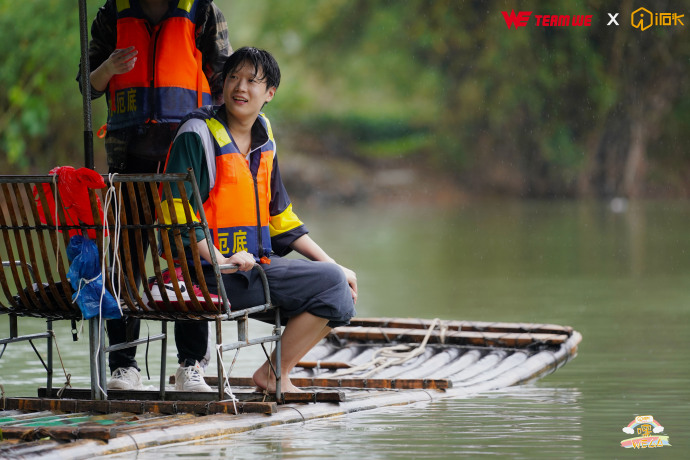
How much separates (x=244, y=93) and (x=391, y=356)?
2.22m

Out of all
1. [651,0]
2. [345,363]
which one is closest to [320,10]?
[651,0]

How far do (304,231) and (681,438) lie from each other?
1.67 m

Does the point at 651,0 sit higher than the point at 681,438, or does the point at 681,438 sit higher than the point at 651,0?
the point at 651,0

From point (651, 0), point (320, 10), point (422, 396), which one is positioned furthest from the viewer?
point (320, 10)

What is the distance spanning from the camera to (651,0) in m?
29.8

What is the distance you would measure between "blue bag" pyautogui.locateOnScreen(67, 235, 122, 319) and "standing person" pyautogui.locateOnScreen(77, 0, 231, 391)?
61 cm

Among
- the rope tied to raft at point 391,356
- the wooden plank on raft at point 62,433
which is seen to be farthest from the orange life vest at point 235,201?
the rope tied to raft at point 391,356

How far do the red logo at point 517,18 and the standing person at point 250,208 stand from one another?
2555cm

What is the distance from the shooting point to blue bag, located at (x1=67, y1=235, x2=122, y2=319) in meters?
4.56

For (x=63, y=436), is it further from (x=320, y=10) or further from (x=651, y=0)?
(x=320, y=10)

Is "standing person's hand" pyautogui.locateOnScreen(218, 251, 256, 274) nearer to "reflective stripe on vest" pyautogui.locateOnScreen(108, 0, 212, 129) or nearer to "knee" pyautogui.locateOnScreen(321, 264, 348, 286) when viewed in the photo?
"knee" pyautogui.locateOnScreen(321, 264, 348, 286)

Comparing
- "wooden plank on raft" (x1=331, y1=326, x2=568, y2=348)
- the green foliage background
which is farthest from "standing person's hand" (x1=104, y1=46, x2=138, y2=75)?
the green foliage background

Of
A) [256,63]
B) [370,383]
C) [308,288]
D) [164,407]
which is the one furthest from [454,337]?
[164,407]

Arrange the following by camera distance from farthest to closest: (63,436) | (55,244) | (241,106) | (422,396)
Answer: (422,396), (241,106), (55,244), (63,436)
